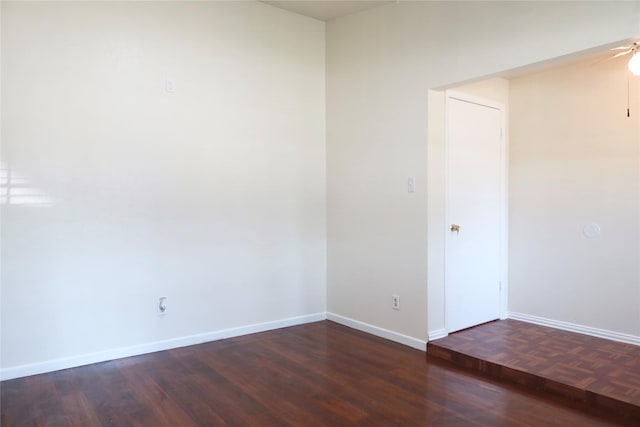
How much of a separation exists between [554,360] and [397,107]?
7.48 ft

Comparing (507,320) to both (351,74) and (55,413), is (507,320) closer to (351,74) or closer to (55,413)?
(351,74)

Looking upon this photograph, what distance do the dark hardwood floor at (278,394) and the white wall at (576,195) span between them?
1.41 metres

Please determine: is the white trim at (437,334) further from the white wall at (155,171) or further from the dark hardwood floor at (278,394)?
the white wall at (155,171)

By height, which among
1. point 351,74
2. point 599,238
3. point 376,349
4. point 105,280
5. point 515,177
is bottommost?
point 376,349

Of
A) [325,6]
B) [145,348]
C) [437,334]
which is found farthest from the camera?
[325,6]

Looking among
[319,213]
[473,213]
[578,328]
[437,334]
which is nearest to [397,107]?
[473,213]

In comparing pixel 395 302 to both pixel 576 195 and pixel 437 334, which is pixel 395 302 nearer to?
pixel 437 334

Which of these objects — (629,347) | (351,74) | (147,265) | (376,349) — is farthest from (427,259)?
(147,265)

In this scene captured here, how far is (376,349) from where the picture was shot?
3.59 metres

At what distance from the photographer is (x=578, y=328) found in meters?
3.80

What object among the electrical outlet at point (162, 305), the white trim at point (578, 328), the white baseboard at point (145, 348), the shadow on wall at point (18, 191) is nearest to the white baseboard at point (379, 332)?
the white baseboard at point (145, 348)

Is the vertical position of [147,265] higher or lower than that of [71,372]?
higher

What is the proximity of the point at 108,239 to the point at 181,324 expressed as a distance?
0.92 metres

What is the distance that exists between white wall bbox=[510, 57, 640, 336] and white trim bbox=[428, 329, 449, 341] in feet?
3.43
